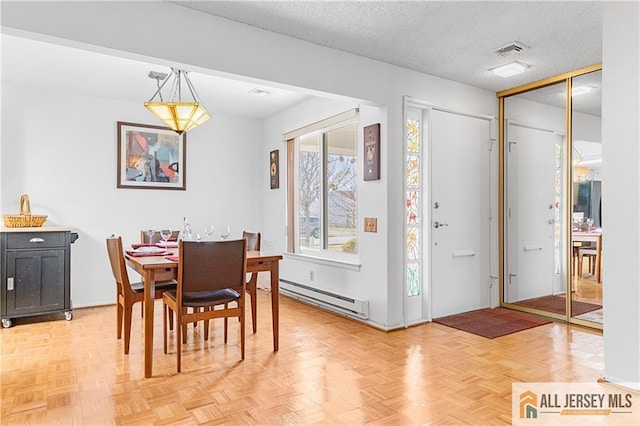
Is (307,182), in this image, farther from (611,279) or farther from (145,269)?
(611,279)

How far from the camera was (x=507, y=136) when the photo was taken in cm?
467

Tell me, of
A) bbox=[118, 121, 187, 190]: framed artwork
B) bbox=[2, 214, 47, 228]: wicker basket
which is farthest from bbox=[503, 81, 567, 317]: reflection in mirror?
bbox=[2, 214, 47, 228]: wicker basket

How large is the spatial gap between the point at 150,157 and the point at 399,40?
3398mm

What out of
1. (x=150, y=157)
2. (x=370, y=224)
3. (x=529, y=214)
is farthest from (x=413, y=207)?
(x=150, y=157)

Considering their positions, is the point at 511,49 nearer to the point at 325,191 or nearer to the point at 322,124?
the point at 322,124

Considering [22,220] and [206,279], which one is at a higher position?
[22,220]

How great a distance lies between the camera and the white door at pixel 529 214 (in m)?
4.48

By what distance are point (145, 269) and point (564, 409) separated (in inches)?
105

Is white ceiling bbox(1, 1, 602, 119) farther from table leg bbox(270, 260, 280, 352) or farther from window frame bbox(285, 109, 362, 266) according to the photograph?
table leg bbox(270, 260, 280, 352)

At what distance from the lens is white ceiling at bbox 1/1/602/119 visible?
2.74 meters

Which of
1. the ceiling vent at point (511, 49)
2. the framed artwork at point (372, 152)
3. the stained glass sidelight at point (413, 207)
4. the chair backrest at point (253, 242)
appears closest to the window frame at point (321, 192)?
the framed artwork at point (372, 152)

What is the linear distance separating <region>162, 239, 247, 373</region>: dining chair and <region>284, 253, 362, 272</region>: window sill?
56.4 inches

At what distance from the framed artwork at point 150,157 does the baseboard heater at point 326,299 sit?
6.32 feet

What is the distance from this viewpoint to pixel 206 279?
2881mm
